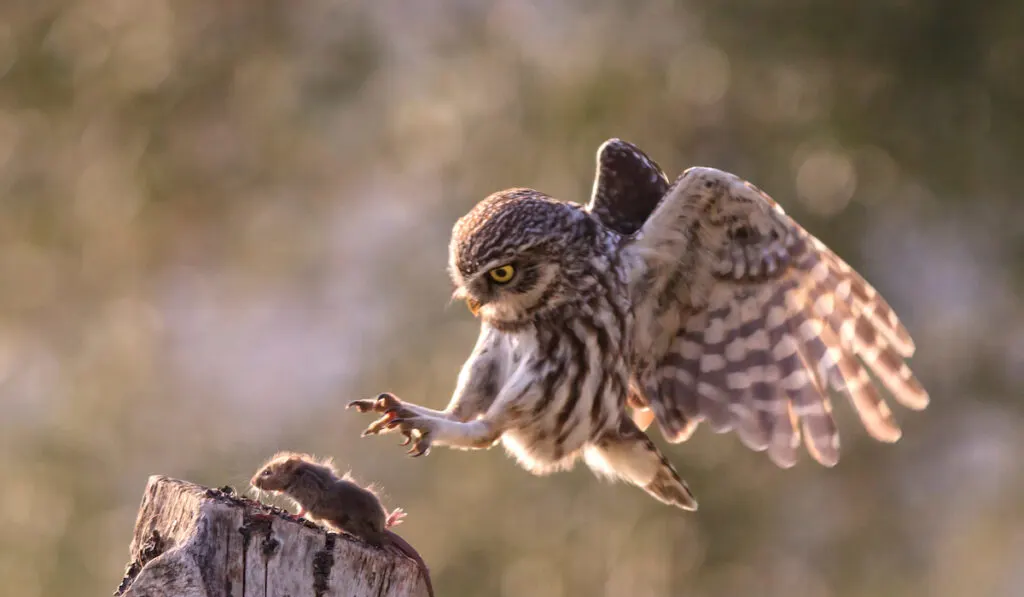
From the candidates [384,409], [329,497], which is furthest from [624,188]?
[329,497]

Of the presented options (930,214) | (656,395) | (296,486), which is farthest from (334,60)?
(296,486)

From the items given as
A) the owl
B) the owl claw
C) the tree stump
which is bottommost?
the tree stump

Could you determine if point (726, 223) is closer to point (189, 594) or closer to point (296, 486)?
point (296, 486)

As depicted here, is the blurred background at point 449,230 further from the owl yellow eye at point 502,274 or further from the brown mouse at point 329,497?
the brown mouse at point 329,497

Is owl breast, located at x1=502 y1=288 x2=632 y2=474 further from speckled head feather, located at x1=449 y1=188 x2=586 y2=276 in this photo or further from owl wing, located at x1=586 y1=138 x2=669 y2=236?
owl wing, located at x1=586 y1=138 x2=669 y2=236

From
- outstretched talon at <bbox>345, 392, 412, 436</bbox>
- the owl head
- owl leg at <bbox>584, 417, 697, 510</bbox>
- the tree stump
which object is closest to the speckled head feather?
the owl head

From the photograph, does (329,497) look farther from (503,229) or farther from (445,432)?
(503,229)

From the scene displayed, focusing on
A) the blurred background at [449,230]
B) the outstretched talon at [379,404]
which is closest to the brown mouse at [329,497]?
the outstretched talon at [379,404]
